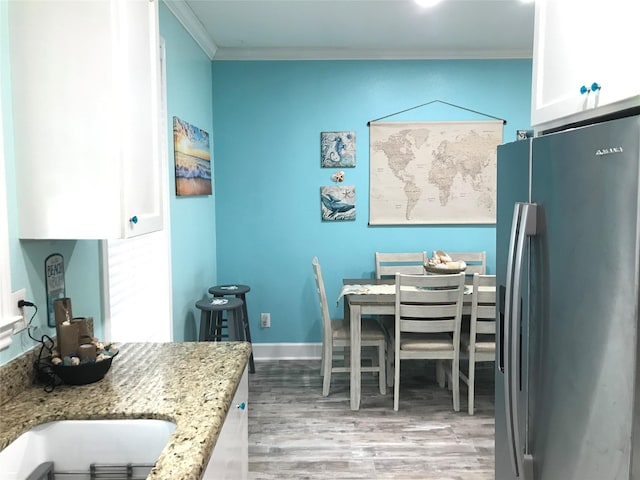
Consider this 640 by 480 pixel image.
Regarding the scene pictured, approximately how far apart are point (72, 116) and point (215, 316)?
2.42 m

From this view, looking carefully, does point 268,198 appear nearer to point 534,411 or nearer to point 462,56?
point 462,56

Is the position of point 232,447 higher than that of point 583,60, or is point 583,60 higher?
point 583,60

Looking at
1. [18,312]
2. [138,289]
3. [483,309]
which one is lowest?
[483,309]

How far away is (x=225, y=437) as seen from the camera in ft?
4.94

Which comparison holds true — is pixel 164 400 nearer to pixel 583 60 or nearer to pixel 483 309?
pixel 583 60

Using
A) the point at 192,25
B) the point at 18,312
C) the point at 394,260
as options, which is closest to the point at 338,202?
the point at 394,260

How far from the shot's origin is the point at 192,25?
3580mm

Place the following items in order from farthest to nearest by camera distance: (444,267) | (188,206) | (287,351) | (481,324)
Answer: (287,351) < (444,267) < (188,206) < (481,324)

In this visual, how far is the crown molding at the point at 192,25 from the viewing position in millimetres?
3207

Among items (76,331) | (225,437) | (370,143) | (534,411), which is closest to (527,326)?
(534,411)

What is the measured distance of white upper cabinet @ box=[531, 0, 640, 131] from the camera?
1252 mm

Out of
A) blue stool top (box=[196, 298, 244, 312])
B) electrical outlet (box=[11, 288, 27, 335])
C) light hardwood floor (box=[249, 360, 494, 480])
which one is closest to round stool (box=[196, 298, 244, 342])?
blue stool top (box=[196, 298, 244, 312])

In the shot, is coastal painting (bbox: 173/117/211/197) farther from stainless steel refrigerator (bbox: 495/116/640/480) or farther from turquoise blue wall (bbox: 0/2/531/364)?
stainless steel refrigerator (bbox: 495/116/640/480)

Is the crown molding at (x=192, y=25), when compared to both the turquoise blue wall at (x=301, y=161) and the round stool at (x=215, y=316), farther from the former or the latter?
the round stool at (x=215, y=316)
